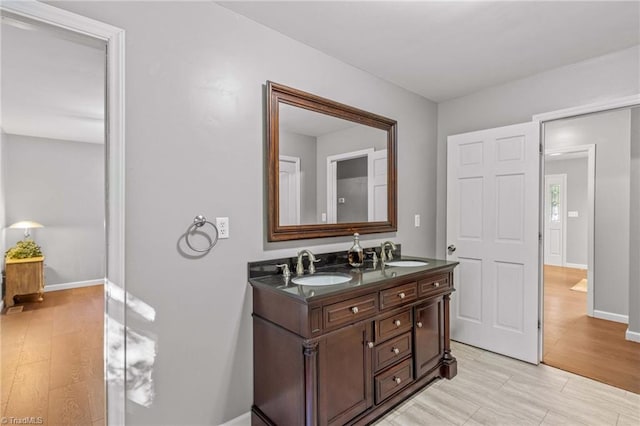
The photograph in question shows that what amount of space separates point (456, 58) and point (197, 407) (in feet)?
9.62

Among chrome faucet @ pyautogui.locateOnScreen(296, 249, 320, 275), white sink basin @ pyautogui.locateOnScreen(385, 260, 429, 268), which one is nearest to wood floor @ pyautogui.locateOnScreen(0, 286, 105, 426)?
chrome faucet @ pyautogui.locateOnScreen(296, 249, 320, 275)

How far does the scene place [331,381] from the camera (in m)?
1.66

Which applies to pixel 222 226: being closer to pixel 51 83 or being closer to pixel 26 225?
pixel 26 225

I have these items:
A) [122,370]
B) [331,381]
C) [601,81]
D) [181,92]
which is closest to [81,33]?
[181,92]

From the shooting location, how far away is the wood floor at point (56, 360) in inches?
61.6

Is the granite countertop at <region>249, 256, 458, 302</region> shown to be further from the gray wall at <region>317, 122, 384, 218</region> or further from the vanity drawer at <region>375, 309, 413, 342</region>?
the gray wall at <region>317, 122, 384, 218</region>

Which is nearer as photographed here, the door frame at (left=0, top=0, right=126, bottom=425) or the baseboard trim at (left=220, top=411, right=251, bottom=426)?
the door frame at (left=0, top=0, right=126, bottom=425)

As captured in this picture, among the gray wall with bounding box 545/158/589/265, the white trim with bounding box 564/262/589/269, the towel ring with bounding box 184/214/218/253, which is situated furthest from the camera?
the white trim with bounding box 564/262/589/269

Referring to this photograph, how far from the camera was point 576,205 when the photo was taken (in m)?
6.39

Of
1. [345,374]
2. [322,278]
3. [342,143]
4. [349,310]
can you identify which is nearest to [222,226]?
[322,278]

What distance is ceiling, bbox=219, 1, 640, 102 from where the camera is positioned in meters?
1.85

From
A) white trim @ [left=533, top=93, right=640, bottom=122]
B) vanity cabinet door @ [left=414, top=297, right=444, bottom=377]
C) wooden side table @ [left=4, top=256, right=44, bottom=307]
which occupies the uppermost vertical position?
white trim @ [left=533, top=93, right=640, bottom=122]

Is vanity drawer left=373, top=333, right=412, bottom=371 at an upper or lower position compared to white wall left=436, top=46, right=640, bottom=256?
lower

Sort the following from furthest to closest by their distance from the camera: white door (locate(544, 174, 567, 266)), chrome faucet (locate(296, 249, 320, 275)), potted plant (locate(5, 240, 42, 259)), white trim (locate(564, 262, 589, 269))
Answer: white door (locate(544, 174, 567, 266)), white trim (locate(564, 262, 589, 269)), chrome faucet (locate(296, 249, 320, 275)), potted plant (locate(5, 240, 42, 259))
